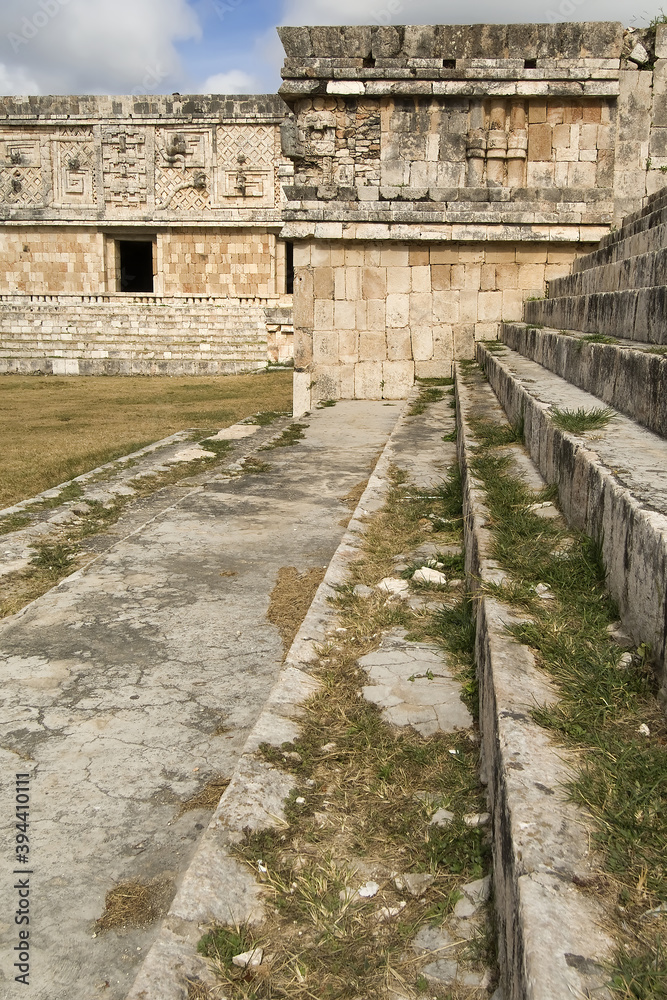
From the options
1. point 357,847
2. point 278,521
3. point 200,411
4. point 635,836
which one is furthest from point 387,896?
point 200,411

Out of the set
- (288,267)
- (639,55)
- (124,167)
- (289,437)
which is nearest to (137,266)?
(124,167)

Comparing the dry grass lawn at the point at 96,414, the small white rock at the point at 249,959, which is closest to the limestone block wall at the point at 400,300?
the dry grass lawn at the point at 96,414

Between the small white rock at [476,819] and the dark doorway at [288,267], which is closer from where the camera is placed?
the small white rock at [476,819]

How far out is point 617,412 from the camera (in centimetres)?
342

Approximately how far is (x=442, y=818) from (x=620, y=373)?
2350 millimetres

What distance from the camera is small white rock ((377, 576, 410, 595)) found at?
320 centimetres

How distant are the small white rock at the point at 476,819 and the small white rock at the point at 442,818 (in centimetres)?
3

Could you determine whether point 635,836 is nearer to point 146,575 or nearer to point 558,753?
point 558,753

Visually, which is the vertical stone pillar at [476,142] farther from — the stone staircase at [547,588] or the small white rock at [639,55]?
the stone staircase at [547,588]

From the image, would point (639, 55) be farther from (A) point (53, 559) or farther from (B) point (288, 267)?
(B) point (288, 267)

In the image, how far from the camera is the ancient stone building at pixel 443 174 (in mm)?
9016

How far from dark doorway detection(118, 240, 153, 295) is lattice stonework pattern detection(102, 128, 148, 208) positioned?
3.66m

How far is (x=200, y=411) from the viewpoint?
1171 cm

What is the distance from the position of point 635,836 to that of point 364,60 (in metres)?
9.57
